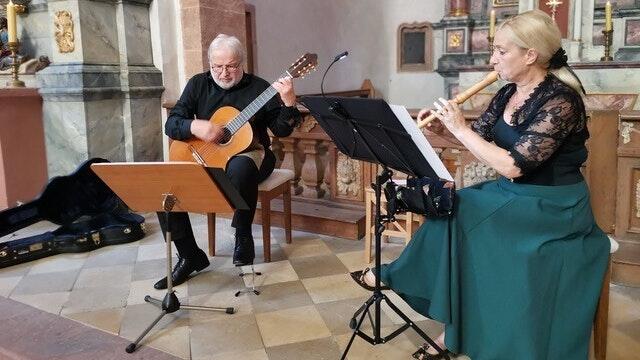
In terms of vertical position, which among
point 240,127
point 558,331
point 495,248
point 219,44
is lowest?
point 558,331

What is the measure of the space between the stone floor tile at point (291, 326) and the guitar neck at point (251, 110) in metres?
0.99

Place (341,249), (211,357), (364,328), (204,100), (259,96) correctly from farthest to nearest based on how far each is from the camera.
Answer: (341,249) < (204,100) < (259,96) < (364,328) < (211,357)

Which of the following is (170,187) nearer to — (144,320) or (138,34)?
(144,320)

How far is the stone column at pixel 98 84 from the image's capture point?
168 inches

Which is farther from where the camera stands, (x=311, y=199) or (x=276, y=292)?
(x=311, y=199)

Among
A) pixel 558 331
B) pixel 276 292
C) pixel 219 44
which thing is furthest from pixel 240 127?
pixel 558 331

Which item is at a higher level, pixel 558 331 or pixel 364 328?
pixel 558 331

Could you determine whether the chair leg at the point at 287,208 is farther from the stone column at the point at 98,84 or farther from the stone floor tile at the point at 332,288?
the stone column at the point at 98,84

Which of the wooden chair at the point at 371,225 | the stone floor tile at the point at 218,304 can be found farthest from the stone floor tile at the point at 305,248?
the stone floor tile at the point at 218,304

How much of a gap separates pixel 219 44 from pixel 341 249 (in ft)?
4.78

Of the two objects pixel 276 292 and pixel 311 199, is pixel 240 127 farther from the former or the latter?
pixel 311 199

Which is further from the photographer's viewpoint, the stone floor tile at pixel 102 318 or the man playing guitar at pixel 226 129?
the man playing guitar at pixel 226 129

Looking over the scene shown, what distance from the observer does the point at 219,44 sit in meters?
3.06

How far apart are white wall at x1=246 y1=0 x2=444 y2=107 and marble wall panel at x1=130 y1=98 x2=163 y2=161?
3.20 m
